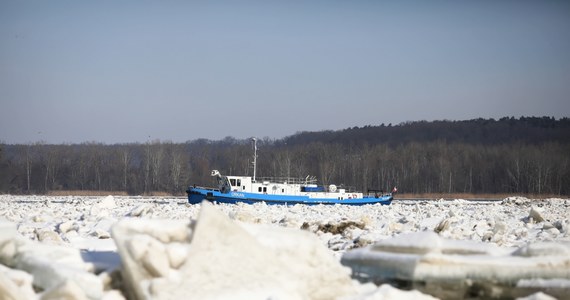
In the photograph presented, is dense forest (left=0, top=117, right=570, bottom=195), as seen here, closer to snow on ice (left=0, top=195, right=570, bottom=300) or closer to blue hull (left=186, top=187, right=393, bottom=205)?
blue hull (left=186, top=187, right=393, bottom=205)

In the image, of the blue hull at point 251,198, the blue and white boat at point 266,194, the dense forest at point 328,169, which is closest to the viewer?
the blue hull at point 251,198

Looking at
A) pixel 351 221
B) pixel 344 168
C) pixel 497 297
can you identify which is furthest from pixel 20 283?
pixel 344 168

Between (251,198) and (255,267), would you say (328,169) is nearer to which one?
(251,198)

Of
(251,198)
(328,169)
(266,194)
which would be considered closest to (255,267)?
(251,198)

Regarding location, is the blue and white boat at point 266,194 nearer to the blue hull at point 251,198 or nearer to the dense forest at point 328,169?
the blue hull at point 251,198

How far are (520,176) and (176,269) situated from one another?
293 feet

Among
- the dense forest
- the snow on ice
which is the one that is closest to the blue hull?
the snow on ice

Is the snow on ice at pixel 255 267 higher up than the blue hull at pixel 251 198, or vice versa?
the snow on ice at pixel 255 267

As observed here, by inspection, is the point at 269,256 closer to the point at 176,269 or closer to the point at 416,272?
the point at 176,269

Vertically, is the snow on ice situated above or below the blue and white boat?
above

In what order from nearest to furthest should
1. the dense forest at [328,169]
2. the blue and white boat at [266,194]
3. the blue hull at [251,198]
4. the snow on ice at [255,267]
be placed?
the snow on ice at [255,267] → the blue hull at [251,198] → the blue and white boat at [266,194] → the dense forest at [328,169]

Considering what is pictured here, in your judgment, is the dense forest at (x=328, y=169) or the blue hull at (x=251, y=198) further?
the dense forest at (x=328, y=169)

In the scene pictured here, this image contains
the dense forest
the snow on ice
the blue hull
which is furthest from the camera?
the dense forest

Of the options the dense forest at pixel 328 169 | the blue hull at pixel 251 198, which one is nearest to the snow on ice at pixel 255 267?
the blue hull at pixel 251 198
